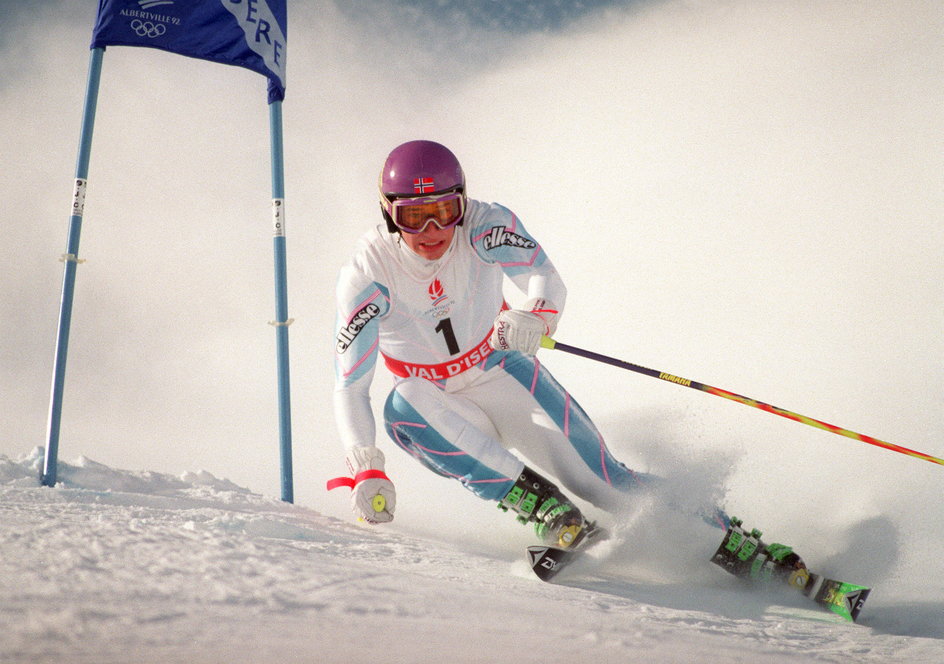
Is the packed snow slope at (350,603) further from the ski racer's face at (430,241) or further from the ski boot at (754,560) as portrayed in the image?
the ski racer's face at (430,241)

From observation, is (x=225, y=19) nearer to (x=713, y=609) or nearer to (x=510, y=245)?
(x=510, y=245)

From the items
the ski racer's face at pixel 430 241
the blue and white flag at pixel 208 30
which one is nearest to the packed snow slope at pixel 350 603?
the ski racer's face at pixel 430 241

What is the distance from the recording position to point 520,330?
2.98 metres

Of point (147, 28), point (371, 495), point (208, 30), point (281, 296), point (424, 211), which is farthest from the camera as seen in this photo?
point (281, 296)

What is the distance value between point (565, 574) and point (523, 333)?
93 cm

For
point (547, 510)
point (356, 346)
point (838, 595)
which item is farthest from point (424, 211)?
point (838, 595)

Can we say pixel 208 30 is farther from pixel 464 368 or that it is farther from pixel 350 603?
pixel 350 603

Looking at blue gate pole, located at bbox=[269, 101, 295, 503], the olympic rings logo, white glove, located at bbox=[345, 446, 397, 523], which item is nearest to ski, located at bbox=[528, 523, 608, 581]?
white glove, located at bbox=[345, 446, 397, 523]

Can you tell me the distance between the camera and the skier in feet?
9.73

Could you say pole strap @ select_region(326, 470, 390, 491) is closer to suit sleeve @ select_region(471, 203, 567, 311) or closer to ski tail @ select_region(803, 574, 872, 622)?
suit sleeve @ select_region(471, 203, 567, 311)

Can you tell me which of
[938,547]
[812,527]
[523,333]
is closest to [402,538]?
[523,333]

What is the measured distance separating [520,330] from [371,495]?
0.87 meters

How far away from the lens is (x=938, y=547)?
3.84m

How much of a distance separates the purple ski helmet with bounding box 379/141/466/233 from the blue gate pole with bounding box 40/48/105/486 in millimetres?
1731
